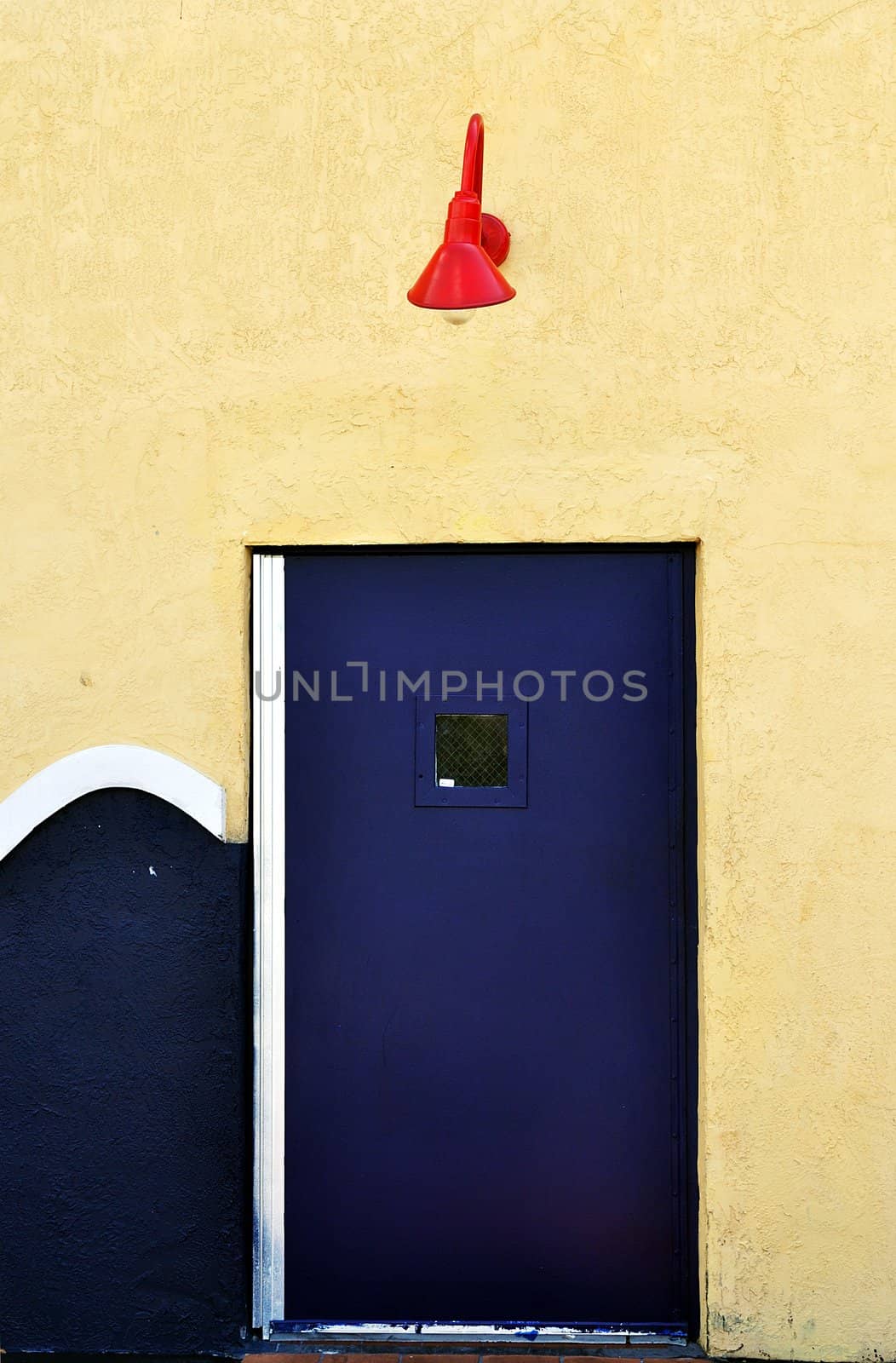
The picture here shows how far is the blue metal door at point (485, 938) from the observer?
342cm

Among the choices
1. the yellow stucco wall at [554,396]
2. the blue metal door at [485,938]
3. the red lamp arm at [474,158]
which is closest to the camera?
the red lamp arm at [474,158]

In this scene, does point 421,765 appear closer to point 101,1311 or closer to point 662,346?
point 662,346

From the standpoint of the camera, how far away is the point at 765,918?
3.31 meters

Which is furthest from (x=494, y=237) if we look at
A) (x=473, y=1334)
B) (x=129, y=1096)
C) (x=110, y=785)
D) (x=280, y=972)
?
(x=473, y=1334)

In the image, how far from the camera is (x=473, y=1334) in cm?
340

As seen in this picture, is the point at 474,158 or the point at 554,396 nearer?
the point at 474,158

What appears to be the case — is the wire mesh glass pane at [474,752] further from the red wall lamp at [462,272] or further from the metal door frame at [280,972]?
the red wall lamp at [462,272]

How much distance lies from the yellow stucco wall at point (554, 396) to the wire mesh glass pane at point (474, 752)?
23.4 inches

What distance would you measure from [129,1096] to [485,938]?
1212mm

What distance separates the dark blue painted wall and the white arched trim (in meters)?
0.05

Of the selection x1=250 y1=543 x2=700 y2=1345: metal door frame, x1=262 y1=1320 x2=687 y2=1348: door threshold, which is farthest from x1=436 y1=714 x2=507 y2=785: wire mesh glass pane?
x1=262 y1=1320 x2=687 y2=1348: door threshold

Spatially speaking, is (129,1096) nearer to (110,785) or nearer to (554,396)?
(110,785)

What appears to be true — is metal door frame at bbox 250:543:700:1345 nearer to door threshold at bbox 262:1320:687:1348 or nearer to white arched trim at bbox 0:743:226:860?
door threshold at bbox 262:1320:687:1348

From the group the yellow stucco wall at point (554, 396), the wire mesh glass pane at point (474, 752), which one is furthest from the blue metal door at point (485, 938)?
Answer: the yellow stucco wall at point (554, 396)
